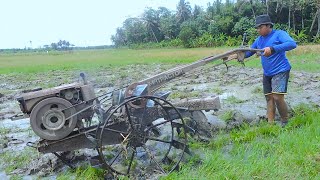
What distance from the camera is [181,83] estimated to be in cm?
1241

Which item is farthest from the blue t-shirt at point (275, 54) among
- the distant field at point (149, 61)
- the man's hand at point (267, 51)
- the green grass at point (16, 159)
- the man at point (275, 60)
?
the distant field at point (149, 61)

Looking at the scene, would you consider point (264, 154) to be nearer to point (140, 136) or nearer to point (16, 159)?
point (140, 136)

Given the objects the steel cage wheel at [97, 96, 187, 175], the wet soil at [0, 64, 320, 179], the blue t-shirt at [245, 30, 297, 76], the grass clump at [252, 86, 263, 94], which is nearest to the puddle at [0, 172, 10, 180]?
the wet soil at [0, 64, 320, 179]

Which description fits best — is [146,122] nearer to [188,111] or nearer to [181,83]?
[188,111]

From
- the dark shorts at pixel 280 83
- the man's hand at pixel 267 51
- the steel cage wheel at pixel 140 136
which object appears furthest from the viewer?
the dark shorts at pixel 280 83

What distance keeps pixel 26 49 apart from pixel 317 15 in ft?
191

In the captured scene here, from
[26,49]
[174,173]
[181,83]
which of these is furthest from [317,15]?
[26,49]

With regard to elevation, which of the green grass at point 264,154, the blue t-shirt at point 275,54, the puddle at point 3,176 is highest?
the blue t-shirt at point 275,54

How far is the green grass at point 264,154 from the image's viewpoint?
361 centimetres

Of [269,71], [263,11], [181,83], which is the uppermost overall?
[263,11]

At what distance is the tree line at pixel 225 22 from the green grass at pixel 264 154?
2646cm

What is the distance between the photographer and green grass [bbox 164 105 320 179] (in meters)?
3.61

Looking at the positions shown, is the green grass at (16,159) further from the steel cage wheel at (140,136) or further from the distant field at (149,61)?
the distant field at (149,61)

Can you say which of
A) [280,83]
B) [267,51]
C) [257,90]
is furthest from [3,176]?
[257,90]
